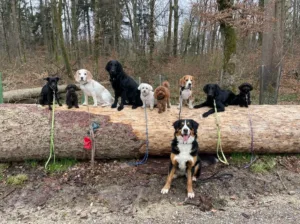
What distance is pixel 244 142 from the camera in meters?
5.43

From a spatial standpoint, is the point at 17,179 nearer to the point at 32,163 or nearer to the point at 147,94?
the point at 32,163

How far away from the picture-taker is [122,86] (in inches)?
221

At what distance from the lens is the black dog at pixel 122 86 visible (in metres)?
5.48

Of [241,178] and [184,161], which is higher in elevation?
[184,161]

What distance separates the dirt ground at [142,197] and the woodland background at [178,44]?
5056mm

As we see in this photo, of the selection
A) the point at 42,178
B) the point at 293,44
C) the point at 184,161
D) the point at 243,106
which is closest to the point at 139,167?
the point at 184,161

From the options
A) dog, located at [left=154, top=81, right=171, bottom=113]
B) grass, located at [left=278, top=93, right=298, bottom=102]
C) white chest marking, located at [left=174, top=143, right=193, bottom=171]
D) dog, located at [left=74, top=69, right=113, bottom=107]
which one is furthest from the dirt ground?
grass, located at [left=278, top=93, right=298, bottom=102]

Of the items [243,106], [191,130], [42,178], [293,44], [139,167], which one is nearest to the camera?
[191,130]

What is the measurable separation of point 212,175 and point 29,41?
34087 mm

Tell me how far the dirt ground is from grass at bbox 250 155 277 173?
0.11 meters

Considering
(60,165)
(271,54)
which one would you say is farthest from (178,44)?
(60,165)

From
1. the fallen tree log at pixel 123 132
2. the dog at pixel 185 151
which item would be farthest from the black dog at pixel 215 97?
the dog at pixel 185 151

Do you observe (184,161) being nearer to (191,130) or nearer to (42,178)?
(191,130)

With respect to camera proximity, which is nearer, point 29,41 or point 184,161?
point 184,161
